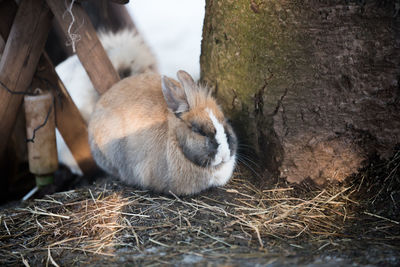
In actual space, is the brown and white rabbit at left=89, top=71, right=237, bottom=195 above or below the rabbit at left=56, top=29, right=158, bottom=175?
below

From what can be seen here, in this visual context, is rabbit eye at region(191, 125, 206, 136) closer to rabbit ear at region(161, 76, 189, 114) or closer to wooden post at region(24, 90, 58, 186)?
rabbit ear at region(161, 76, 189, 114)

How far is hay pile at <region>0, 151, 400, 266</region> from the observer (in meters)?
1.88

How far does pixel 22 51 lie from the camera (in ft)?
9.50

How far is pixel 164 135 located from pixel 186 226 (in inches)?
28.0

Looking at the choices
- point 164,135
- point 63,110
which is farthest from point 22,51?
point 164,135

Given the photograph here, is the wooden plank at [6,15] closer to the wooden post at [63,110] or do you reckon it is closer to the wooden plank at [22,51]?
the wooden post at [63,110]

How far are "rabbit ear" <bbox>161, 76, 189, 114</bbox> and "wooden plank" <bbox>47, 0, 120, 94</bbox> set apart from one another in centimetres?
87

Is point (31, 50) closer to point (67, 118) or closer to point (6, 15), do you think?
point (6, 15)

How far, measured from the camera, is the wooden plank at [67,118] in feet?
10.6

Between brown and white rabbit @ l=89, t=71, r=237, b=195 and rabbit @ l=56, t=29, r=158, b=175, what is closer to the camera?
brown and white rabbit @ l=89, t=71, r=237, b=195

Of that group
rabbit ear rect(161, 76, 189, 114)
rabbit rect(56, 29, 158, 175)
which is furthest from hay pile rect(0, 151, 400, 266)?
rabbit rect(56, 29, 158, 175)

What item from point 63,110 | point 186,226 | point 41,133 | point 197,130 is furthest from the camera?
point 63,110

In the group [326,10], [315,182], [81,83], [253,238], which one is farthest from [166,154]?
[81,83]

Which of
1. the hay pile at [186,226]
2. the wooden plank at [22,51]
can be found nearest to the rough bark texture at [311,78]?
the hay pile at [186,226]
